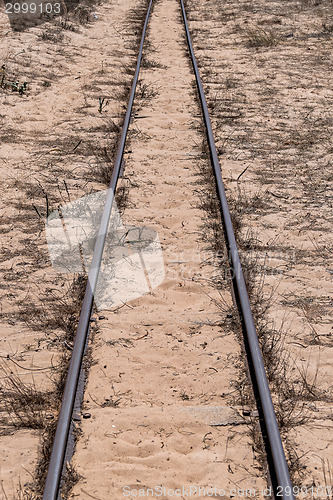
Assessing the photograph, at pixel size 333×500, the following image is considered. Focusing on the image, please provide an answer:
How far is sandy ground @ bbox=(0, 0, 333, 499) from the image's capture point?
3402 mm

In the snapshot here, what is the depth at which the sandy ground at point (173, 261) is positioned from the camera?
3402 millimetres

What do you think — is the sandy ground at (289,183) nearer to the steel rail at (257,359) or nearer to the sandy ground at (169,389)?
the steel rail at (257,359)

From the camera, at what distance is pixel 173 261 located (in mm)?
5297

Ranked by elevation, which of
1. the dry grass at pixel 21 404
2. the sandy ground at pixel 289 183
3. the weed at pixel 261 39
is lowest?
the dry grass at pixel 21 404

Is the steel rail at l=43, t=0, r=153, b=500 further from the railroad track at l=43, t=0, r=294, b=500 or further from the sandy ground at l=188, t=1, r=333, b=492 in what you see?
the sandy ground at l=188, t=1, r=333, b=492

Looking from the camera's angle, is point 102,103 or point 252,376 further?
point 102,103

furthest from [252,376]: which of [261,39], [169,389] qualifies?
[261,39]

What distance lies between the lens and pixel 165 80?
1077cm

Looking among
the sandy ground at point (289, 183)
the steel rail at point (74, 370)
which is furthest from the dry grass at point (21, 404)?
the sandy ground at point (289, 183)

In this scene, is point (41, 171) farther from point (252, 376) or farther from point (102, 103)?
point (252, 376)

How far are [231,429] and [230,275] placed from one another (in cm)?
177

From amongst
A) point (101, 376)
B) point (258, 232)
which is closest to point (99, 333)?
point (101, 376)

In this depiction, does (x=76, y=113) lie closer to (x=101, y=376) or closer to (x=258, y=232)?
(x=258, y=232)

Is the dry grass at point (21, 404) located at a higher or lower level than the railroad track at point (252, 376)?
lower
